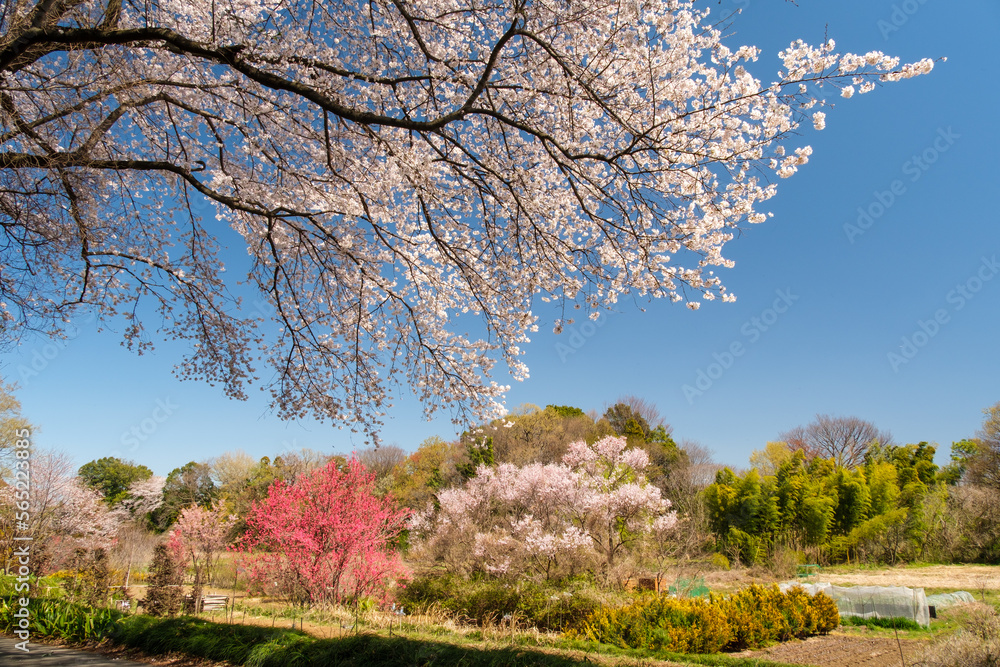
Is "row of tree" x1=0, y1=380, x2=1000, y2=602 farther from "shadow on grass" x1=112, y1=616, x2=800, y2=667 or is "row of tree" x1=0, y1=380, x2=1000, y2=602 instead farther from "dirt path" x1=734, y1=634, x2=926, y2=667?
"dirt path" x1=734, y1=634, x2=926, y2=667

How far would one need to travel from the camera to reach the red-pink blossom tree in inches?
349

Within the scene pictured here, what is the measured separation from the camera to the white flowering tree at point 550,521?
32.7 feet

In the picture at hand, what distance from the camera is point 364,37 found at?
4.57 meters

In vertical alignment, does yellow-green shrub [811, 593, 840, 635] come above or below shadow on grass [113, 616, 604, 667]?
below

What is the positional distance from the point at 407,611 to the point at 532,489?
394 centimetres

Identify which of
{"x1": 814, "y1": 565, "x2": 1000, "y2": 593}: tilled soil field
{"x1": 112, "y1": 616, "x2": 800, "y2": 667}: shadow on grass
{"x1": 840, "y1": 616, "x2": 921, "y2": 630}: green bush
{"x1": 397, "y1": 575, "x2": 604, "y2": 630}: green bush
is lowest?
{"x1": 814, "y1": 565, "x2": 1000, "y2": 593}: tilled soil field

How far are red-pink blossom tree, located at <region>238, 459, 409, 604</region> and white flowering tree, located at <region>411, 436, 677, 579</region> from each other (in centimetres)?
216

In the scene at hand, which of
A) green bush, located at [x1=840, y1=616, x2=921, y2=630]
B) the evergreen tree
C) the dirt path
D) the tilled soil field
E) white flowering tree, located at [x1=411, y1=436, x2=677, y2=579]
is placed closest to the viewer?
the dirt path

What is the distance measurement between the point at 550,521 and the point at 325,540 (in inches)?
195

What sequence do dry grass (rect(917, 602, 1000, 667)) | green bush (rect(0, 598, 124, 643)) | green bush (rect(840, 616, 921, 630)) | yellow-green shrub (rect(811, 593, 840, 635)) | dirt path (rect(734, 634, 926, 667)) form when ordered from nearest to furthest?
dry grass (rect(917, 602, 1000, 667)) < dirt path (rect(734, 634, 926, 667)) < green bush (rect(0, 598, 124, 643)) < yellow-green shrub (rect(811, 593, 840, 635)) < green bush (rect(840, 616, 921, 630))

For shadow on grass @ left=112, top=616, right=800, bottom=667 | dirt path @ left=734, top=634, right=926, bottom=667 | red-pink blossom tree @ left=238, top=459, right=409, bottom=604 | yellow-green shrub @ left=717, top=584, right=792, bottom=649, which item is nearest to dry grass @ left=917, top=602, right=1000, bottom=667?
dirt path @ left=734, top=634, right=926, bottom=667

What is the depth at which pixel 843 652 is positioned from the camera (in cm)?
677

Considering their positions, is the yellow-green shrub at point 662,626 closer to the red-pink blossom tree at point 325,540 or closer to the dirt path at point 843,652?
the dirt path at point 843,652

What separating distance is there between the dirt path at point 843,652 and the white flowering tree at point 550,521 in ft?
12.0
